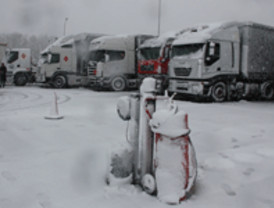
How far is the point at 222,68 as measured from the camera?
13305 mm

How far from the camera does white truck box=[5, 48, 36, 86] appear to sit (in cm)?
2109

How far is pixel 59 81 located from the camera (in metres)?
20.0

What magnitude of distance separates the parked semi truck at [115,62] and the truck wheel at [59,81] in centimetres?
231

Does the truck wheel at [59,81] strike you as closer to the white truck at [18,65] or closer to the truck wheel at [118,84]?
the white truck at [18,65]

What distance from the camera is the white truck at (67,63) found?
1967cm

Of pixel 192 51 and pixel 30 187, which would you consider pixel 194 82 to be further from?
pixel 30 187

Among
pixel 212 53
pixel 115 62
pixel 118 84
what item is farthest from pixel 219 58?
pixel 118 84

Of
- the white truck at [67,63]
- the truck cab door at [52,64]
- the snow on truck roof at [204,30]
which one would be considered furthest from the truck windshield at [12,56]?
the snow on truck roof at [204,30]

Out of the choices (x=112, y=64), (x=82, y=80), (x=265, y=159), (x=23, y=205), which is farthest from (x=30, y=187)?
(x=82, y=80)

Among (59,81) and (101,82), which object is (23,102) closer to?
(101,82)

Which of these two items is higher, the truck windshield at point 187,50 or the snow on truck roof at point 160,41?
the snow on truck roof at point 160,41

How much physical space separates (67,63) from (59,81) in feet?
4.15

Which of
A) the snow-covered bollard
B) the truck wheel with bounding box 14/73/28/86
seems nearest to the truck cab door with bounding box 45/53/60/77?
the truck wheel with bounding box 14/73/28/86

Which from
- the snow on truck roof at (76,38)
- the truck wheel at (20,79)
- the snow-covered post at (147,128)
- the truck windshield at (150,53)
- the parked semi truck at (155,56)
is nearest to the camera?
the snow-covered post at (147,128)
